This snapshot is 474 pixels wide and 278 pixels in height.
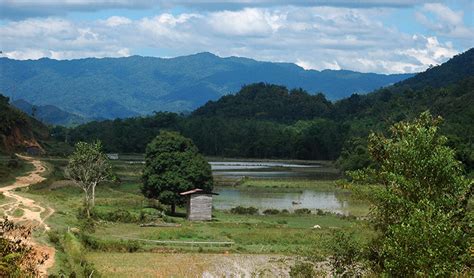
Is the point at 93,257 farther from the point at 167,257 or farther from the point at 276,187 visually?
the point at 276,187

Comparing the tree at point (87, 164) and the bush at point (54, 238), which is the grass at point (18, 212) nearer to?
the bush at point (54, 238)

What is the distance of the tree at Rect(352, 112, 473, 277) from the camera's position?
2059cm

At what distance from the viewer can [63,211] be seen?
4684 centimetres

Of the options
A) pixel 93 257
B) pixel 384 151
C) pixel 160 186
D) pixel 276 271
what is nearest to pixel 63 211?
pixel 160 186

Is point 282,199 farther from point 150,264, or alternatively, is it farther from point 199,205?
point 150,264

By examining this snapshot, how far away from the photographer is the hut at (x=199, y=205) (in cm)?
5152

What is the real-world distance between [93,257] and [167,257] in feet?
12.5

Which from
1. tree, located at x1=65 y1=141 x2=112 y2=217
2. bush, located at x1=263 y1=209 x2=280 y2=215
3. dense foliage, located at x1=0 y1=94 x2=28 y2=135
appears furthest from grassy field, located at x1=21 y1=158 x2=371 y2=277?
dense foliage, located at x1=0 y1=94 x2=28 y2=135

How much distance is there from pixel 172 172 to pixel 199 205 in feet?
13.6

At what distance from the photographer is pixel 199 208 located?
51.6 metres

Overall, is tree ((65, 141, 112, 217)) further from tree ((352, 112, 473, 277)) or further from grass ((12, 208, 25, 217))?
tree ((352, 112, 473, 277))

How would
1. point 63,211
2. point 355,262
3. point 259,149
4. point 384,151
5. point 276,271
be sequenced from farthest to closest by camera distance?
point 259,149 < point 63,211 < point 276,271 < point 384,151 < point 355,262

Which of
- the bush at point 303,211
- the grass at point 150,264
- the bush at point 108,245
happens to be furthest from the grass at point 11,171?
the grass at point 150,264

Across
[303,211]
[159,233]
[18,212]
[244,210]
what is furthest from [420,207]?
[244,210]
